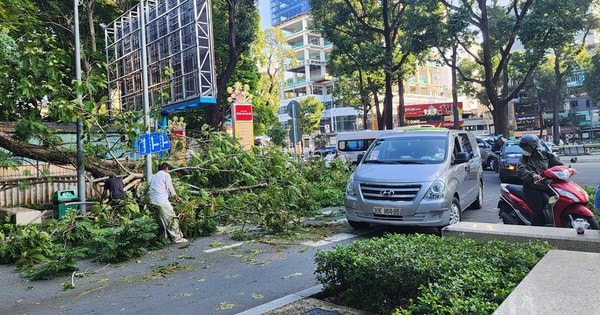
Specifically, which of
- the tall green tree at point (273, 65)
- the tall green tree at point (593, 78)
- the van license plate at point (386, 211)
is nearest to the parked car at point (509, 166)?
the van license plate at point (386, 211)

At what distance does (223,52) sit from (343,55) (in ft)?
26.3

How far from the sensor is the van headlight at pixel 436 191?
704 centimetres

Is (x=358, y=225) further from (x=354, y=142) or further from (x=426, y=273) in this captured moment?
(x=354, y=142)

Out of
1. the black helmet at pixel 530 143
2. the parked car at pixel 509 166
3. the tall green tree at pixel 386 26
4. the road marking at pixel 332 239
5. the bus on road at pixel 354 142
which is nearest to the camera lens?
the black helmet at pixel 530 143

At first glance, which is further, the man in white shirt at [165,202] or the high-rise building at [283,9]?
the high-rise building at [283,9]

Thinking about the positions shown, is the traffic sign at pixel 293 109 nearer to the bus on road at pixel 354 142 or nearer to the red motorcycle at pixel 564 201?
→ the red motorcycle at pixel 564 201

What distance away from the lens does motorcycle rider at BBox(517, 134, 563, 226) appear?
573cm

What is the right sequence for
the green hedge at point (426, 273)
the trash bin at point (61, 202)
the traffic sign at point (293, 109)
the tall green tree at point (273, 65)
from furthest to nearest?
the tall green tree at point (273, 65) → the traffic sign at point (293, 109) → the trash bin at point (61, 202) → the green hedge at point (426, 273)

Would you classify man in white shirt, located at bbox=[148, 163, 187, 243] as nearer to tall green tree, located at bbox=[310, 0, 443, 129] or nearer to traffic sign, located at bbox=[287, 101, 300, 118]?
traffic sign, located at bbox=[287, 101, 300, 118]

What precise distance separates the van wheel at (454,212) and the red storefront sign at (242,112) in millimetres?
11343

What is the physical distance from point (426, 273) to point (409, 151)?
482cm

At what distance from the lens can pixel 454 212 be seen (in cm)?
762

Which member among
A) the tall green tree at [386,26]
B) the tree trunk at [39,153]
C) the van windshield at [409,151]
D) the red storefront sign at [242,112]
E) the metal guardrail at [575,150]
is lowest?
the metal guardrail at [575,150]

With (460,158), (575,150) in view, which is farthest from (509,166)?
(575,150)
